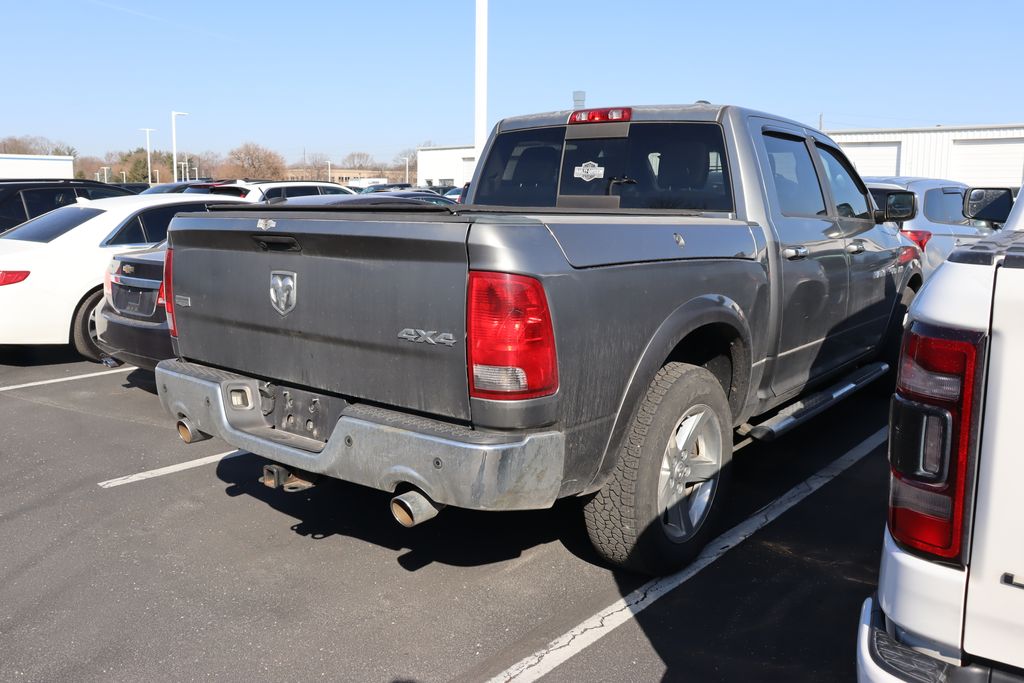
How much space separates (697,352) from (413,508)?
1.75 metres

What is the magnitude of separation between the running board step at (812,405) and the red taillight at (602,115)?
1.85 m

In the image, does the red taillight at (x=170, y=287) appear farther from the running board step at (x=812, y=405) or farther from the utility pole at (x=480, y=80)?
the utility pole at (x=480, y=80)

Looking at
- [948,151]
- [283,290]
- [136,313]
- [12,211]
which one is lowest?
[136,313]

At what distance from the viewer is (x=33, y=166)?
4159 centimetres

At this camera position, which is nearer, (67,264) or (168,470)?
(168,470)

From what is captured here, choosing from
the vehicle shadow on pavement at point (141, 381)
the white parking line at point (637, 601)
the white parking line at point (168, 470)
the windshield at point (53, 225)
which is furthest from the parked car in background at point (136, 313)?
the white parking line at point (637, 601)

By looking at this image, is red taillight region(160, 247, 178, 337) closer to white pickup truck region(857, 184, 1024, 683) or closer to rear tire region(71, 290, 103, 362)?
white pickup truck region(857, 184, 1024, 683)

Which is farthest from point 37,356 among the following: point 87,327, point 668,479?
point 668,479

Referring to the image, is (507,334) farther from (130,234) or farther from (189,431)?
(130,234)

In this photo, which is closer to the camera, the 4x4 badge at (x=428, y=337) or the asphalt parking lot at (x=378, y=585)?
the 4x4 badge at (x=428, y=337)

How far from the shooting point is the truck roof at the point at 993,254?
6.04 ft

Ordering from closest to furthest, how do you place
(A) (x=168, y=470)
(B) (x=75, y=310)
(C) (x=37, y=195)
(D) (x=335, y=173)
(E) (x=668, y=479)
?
(E) (x=668, y=479) < (A) (x=168, y=470) < (B) (x=75, y=310) < (C) (x=37, y=195) < (D) (x=335, y=173)

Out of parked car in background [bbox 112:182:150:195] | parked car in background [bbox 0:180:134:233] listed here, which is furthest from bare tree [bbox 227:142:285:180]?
parked car in background [bbox 0:180:134:233]

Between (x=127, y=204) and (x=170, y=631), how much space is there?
247 inches
